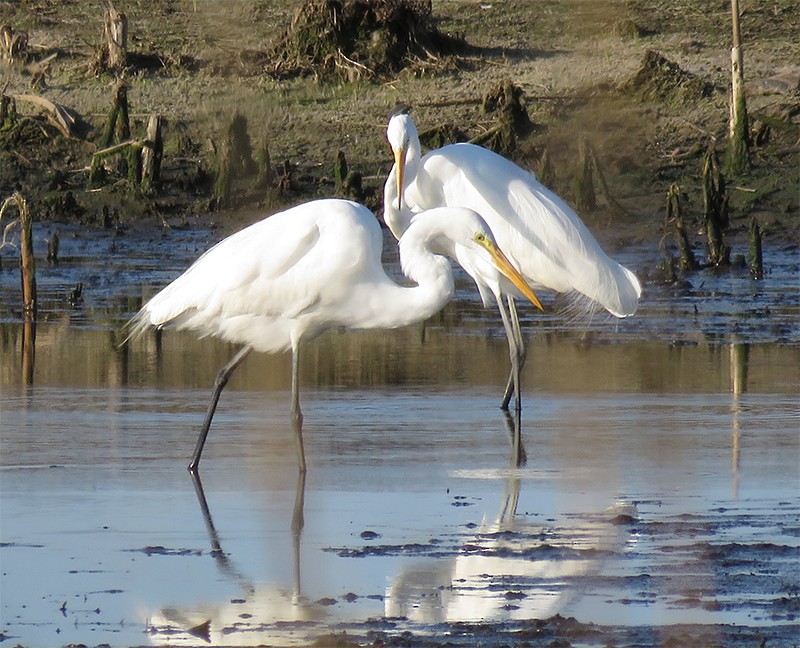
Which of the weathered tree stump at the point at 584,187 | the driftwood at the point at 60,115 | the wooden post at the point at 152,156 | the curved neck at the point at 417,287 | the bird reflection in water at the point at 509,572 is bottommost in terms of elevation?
the bird reflection in water at the point at 509,572

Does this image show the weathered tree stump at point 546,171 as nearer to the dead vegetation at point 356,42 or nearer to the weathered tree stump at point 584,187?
the weathered tree stump at point 584,187

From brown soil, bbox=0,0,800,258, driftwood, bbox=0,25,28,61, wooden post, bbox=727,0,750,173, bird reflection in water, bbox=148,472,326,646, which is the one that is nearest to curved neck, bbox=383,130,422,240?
bird reflection in water, bbox=148,472,326,646

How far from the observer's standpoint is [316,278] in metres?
7.75

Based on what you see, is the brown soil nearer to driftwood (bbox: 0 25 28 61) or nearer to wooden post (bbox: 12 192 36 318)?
driftwood (bbox: 0 25 28 61)

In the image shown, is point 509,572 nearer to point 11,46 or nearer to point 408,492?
point 408,492

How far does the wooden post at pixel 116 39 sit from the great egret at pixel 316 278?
14308 mm

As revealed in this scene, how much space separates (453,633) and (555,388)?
5249 mm

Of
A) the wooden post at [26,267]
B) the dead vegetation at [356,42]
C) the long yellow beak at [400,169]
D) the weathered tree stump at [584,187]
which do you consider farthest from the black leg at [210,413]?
the dead vegetation at [356,42]

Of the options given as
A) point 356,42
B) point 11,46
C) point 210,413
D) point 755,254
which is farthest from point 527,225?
point 11,46

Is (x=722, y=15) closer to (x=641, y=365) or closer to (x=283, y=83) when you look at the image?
(x=283, y=83)

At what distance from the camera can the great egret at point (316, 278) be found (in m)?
7.64

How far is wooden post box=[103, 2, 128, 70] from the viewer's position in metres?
21.8

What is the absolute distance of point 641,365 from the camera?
425 inches

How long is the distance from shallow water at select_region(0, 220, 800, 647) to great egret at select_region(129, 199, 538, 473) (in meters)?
0.62
